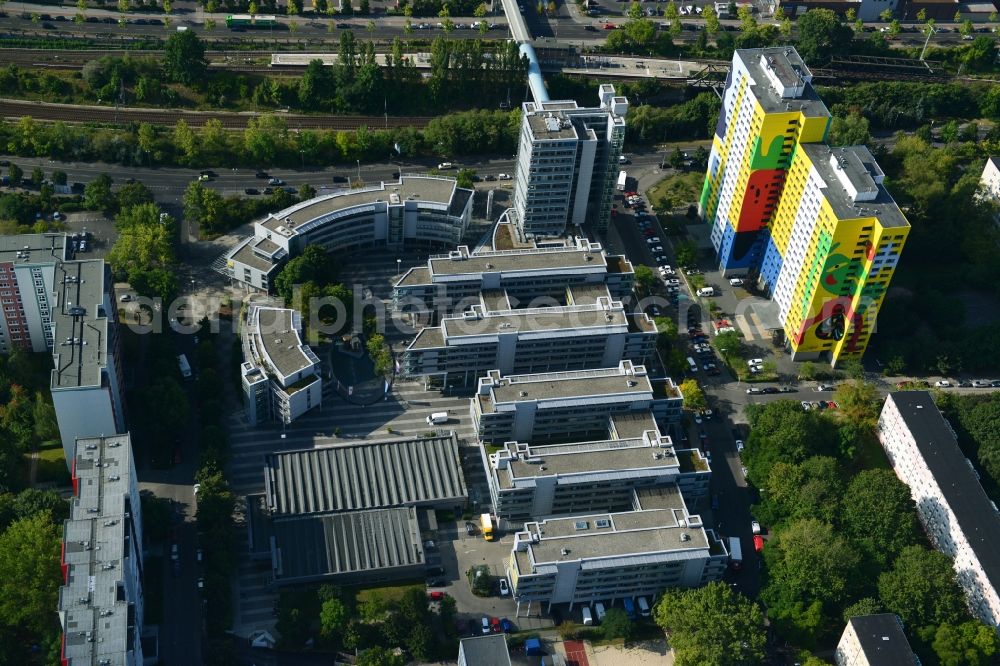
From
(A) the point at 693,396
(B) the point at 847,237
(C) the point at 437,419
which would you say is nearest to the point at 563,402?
(C) the point at 437,419

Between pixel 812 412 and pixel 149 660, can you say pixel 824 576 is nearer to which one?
pixel 812 412

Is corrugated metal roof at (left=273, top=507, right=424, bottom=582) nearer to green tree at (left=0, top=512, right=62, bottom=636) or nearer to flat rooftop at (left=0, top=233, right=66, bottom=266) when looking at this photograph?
green tree at (left=0, top=512, right=62, bottom=636)

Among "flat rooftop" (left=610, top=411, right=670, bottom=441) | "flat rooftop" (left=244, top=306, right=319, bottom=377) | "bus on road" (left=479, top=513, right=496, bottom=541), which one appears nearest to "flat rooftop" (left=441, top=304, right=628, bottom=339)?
"flat rooftop" (left=610, top=411, right=670, bottom=441)

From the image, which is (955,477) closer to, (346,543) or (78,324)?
(346,543)

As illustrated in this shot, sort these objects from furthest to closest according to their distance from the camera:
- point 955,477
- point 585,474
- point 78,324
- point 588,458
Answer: point 955,477 < point 588,458 < point 78,324 < point 585,474

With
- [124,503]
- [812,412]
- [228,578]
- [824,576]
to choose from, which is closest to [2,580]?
[124,503]

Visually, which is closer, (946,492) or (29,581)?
(29,581)
